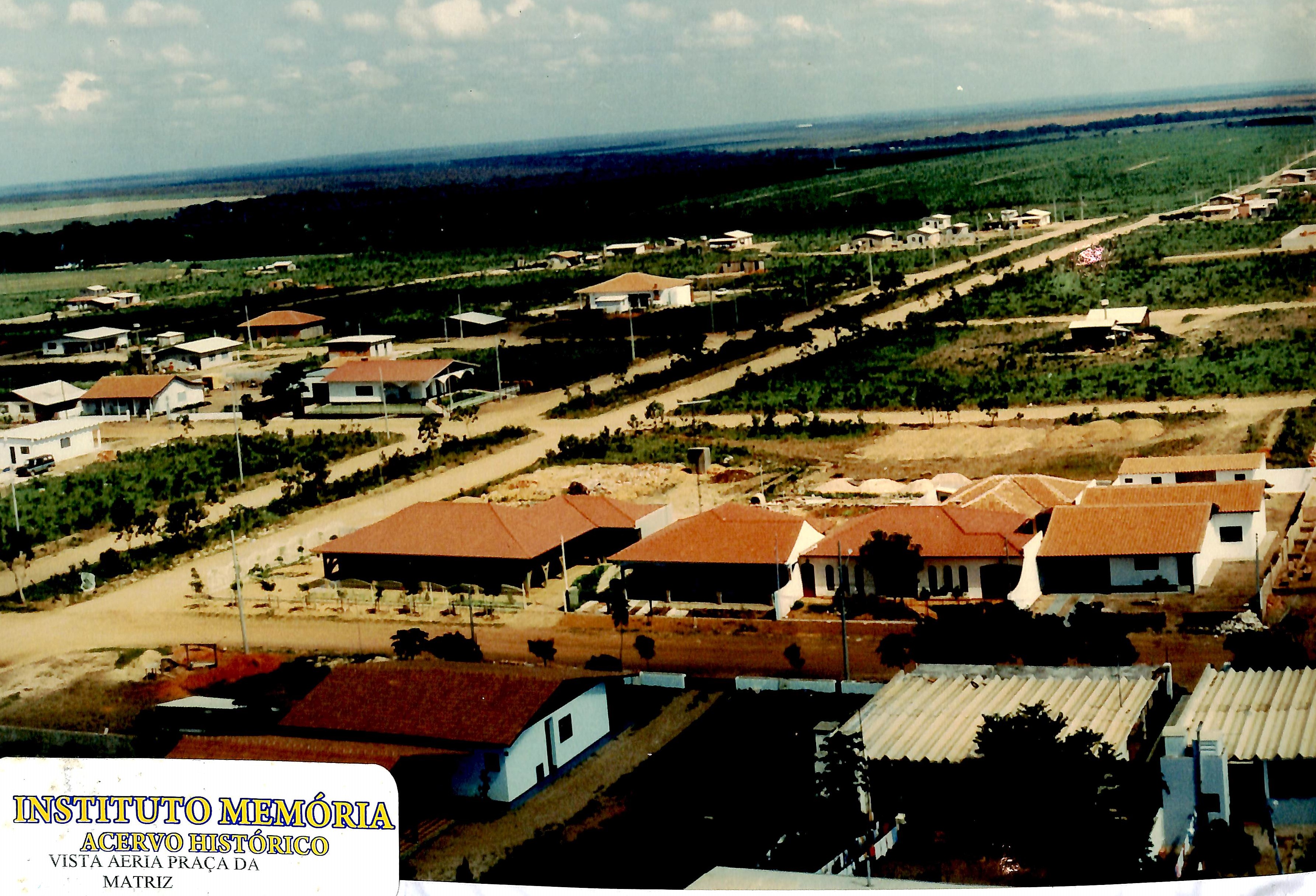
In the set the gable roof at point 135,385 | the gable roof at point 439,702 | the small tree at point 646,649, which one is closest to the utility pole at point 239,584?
Result: the gable roof at point 439,702

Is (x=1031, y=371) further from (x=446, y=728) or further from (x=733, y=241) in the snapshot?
(x=446, y=728)

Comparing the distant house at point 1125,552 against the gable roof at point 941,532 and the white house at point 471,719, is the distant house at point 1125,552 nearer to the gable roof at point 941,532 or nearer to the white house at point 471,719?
the gable roof at point 941,532

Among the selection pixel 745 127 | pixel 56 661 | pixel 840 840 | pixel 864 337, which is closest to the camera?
pixel 840 840

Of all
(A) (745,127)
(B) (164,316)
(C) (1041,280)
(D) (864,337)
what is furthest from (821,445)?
(B) (164,316)

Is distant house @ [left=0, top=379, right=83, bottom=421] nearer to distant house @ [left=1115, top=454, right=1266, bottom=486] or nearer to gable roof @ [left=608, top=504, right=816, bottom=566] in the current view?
gable roof @ [left=608, top=504, right=816, bottom=566]

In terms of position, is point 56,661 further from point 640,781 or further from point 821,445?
point 821,445

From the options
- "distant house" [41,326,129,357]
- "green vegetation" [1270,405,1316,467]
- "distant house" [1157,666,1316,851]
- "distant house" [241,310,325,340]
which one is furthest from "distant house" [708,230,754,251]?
"distant house" [1157,666,1316,851]
